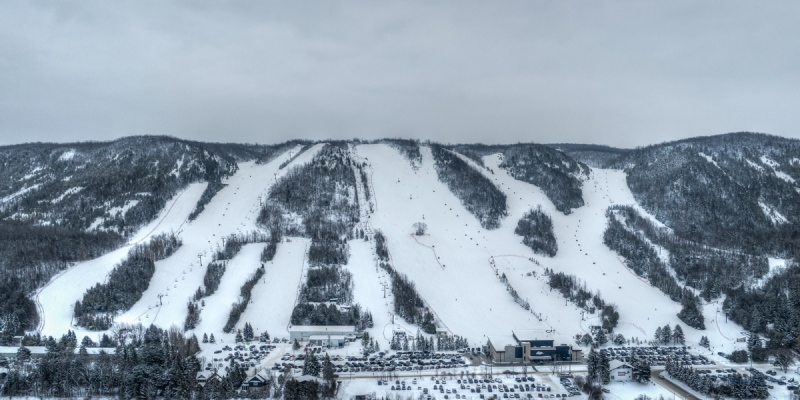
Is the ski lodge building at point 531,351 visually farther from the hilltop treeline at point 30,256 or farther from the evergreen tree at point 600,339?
the hilltop treeline at point 30,256

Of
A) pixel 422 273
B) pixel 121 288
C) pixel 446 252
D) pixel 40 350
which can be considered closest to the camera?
pixel 40 350

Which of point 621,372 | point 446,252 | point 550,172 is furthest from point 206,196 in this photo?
point 621,372

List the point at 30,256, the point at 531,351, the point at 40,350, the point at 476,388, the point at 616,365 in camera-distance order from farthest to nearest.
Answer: the point at 30,256 < the point at 531,351 < the point at 40,350 < the point at 616,365 < the point at 476,388

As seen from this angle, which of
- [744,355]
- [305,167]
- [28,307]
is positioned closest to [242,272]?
[28,307]

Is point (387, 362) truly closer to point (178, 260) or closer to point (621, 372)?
point (621, 372)

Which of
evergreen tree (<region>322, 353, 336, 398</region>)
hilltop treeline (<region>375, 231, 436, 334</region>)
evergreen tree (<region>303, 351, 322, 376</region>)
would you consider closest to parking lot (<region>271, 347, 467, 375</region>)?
evergreen tree (<region>322, 353, 336, 398</region>)

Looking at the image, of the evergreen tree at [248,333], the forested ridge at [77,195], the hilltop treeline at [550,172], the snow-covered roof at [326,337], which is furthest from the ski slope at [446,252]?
the forested ridge at [77,195]
